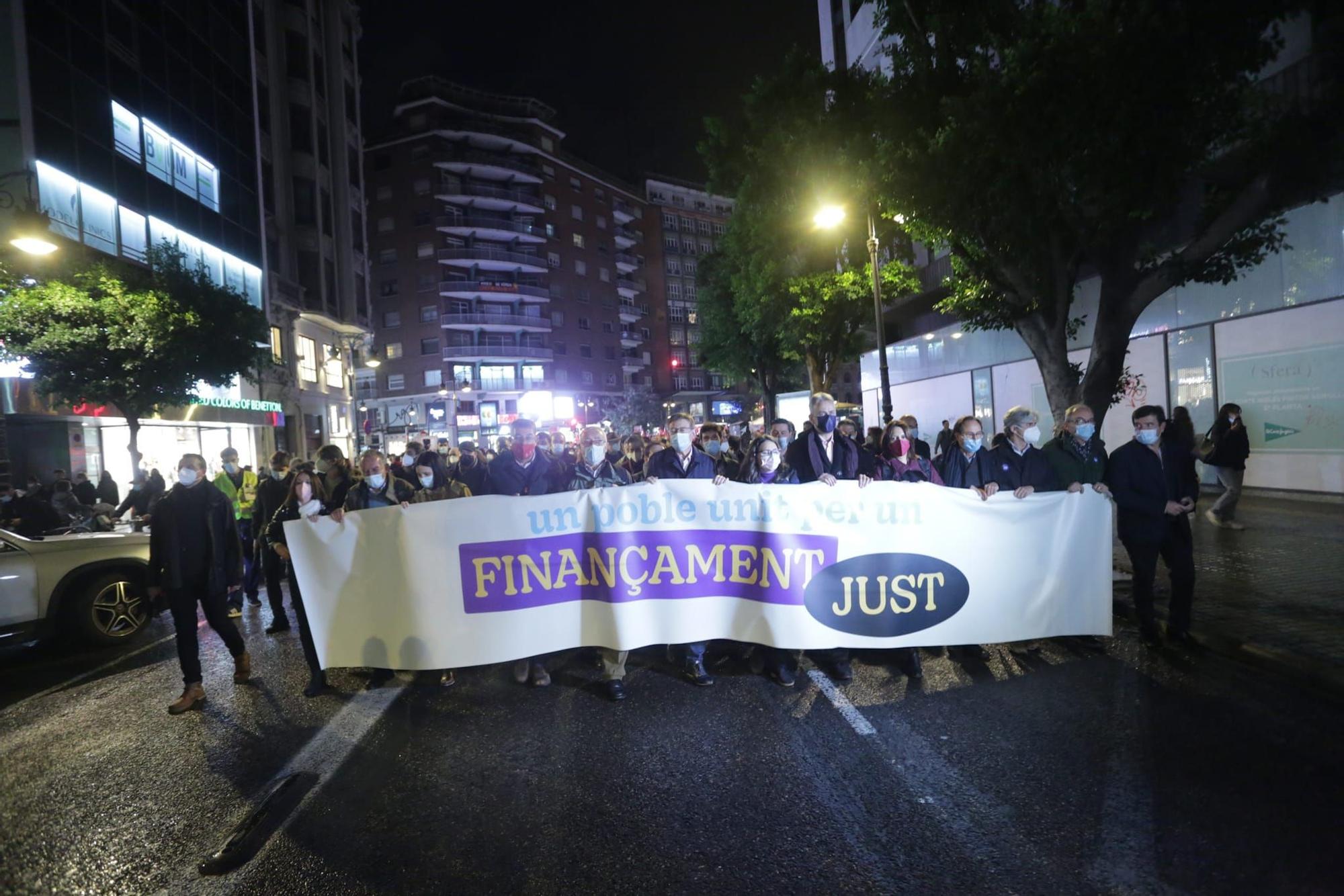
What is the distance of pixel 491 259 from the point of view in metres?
65.2

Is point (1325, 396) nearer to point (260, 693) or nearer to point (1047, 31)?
point (1047, 31)

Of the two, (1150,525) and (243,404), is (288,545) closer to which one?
(1150,525)

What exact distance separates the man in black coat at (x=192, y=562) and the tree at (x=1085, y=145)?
9479 mm

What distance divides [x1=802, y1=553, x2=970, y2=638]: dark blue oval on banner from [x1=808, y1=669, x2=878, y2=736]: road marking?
416 mm

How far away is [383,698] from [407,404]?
6387 centimetres

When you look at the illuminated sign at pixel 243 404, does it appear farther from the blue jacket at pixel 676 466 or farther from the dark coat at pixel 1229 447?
the dark coat at pixel 1229 447

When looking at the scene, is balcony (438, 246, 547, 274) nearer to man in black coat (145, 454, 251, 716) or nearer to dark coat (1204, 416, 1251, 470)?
dark coat (1204, 416, 1251, 470)

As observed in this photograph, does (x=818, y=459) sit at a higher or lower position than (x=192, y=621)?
higher

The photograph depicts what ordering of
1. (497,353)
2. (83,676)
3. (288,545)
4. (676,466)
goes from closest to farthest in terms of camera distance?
(288,545), (676,466), (83,676), (497,353)

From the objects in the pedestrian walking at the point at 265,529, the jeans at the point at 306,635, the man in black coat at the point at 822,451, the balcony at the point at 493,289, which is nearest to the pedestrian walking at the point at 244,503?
the pedestrian walking at the point at 265,529

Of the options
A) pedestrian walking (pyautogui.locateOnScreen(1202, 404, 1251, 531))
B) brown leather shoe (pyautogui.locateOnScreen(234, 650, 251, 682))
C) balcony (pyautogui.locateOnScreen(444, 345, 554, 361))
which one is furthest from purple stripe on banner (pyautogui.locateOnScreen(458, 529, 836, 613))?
balcony (pyautogui.locateOnScreen(444, 345, 554, 361))

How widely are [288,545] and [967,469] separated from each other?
5.45 m

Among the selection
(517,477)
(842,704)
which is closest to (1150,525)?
(842,704)

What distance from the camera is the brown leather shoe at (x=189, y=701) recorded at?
17.5 feet
